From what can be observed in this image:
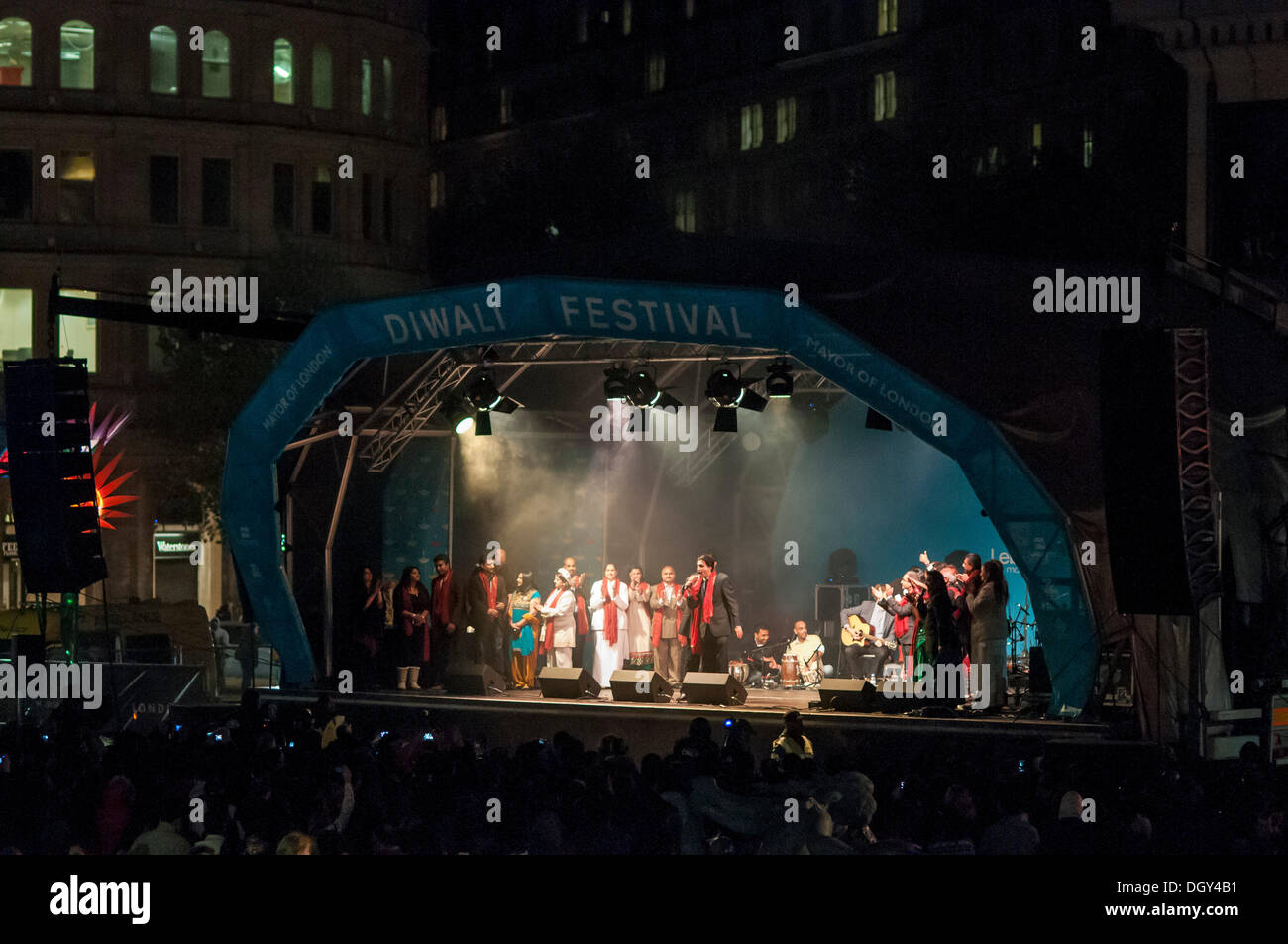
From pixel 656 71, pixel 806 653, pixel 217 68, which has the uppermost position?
pixel 656 71

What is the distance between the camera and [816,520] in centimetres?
2683

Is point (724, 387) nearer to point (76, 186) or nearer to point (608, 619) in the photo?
point (608, 619)

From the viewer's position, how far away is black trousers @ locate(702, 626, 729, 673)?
22.0 m

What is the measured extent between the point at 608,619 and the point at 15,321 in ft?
96.1

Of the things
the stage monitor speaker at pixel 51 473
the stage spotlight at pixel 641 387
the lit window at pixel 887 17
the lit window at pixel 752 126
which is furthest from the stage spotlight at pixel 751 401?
the lit window at pixel 752 126

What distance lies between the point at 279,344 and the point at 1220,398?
33.0 metres

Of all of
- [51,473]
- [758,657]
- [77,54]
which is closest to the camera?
[51,473]

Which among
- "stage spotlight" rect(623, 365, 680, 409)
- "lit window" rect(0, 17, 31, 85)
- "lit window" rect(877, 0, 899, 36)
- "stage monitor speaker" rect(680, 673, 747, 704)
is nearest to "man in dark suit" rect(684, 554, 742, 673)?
"stage monitor speaker" rect(680, 673, 747, 704)

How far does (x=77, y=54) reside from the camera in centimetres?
4884

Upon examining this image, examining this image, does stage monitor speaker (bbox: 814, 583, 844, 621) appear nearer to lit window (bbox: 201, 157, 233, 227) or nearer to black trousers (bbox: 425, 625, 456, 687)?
black trousers (bbox: 425, 625, 456, 687)

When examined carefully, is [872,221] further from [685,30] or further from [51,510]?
[51,510]

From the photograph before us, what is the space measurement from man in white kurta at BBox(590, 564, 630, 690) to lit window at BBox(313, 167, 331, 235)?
29.7 m

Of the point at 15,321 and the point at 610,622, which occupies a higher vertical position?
the point at 15,321

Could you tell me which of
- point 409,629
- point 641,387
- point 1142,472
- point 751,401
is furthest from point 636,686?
point 1142,472
